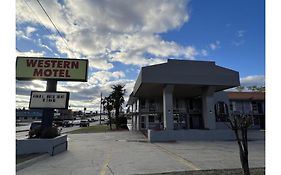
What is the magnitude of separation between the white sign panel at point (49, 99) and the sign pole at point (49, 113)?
0.37 meters

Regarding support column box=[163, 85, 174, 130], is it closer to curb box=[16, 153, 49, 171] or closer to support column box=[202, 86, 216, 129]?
support column box=[202, 86, 216, 129]

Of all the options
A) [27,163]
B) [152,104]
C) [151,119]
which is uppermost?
[152,104]

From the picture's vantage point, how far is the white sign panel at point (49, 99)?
43.5 feet

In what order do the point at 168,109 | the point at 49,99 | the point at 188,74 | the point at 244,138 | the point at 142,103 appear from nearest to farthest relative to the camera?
1. the point at 244,138
2. the point at 49,99
3. the point at 188,74
4. the point at 168,109
5. the point at 142,103

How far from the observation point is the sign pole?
13.2 m

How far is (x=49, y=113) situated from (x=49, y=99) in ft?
3.07

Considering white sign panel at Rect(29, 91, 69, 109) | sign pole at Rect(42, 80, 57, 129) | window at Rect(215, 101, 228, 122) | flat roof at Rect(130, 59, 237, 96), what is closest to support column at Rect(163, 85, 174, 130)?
flat roof at Rect(130, 59, 237, 96)

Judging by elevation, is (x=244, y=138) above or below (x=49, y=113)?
above

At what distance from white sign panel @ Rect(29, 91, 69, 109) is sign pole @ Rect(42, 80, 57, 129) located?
14.4 inches

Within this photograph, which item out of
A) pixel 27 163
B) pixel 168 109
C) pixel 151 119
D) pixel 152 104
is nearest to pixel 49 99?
pixel 27 163

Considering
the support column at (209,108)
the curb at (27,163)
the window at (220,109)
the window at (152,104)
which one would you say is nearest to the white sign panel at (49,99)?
the curb at (27,163)

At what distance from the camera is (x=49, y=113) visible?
13.5m

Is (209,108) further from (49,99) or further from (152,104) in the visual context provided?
(49,99)

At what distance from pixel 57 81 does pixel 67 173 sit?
8028 mm
